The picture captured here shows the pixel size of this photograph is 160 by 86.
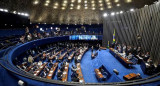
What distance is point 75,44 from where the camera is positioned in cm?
2247

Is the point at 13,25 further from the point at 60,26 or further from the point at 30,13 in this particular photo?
the point at 60,26

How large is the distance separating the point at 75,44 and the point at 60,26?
6029mm

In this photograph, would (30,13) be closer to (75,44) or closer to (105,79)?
(75,44)

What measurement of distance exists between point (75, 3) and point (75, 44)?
347 inches

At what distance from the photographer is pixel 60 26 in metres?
24.1

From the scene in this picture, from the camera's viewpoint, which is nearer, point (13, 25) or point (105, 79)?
point (105, 79)

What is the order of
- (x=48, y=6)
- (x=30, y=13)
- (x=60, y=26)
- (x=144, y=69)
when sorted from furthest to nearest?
(x=60, y=26) → (x=48, y=6) → (x=30, y=13) → (x=144, y=69)

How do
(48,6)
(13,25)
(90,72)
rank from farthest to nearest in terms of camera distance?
(48,6), (13,25), (90,72)

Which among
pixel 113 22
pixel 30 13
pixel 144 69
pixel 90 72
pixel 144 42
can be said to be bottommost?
pixel 90 72

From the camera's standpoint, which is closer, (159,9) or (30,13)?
(159,9)

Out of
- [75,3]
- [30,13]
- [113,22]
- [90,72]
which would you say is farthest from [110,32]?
[30,13]

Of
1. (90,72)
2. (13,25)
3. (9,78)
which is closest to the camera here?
(9,78)

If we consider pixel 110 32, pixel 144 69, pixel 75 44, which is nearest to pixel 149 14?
pixel 144 69

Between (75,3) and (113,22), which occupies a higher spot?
(75,3)
